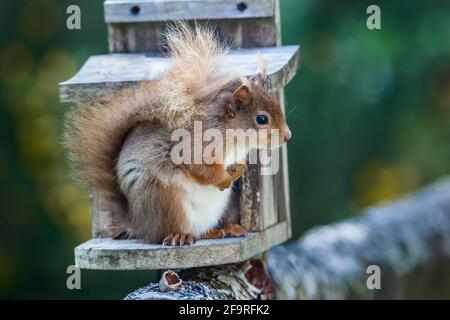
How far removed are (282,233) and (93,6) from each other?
2.44 metres

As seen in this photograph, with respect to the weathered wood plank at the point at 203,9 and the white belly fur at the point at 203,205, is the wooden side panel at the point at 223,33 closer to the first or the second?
the weathered wood plank at the point at 203,9

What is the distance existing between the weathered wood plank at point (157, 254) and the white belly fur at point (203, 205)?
63mm

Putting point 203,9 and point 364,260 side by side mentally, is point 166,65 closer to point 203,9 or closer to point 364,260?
point 203,9

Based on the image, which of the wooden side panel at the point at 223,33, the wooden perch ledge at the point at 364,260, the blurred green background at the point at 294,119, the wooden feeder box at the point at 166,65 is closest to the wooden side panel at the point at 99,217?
the wooden feeder box at the point at 166,65

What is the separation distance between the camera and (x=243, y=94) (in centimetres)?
312

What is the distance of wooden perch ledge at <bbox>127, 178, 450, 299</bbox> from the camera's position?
362 cm

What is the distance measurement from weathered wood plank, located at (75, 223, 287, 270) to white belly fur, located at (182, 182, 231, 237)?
6 centimetres

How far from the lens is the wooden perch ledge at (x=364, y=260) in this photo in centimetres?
362

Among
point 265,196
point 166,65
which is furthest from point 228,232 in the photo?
point 166,65

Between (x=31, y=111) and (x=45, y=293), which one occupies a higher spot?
(x=31, y=111)

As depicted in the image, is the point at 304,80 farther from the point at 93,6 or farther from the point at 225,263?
the point at 225,263

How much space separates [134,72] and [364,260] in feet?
5.09
